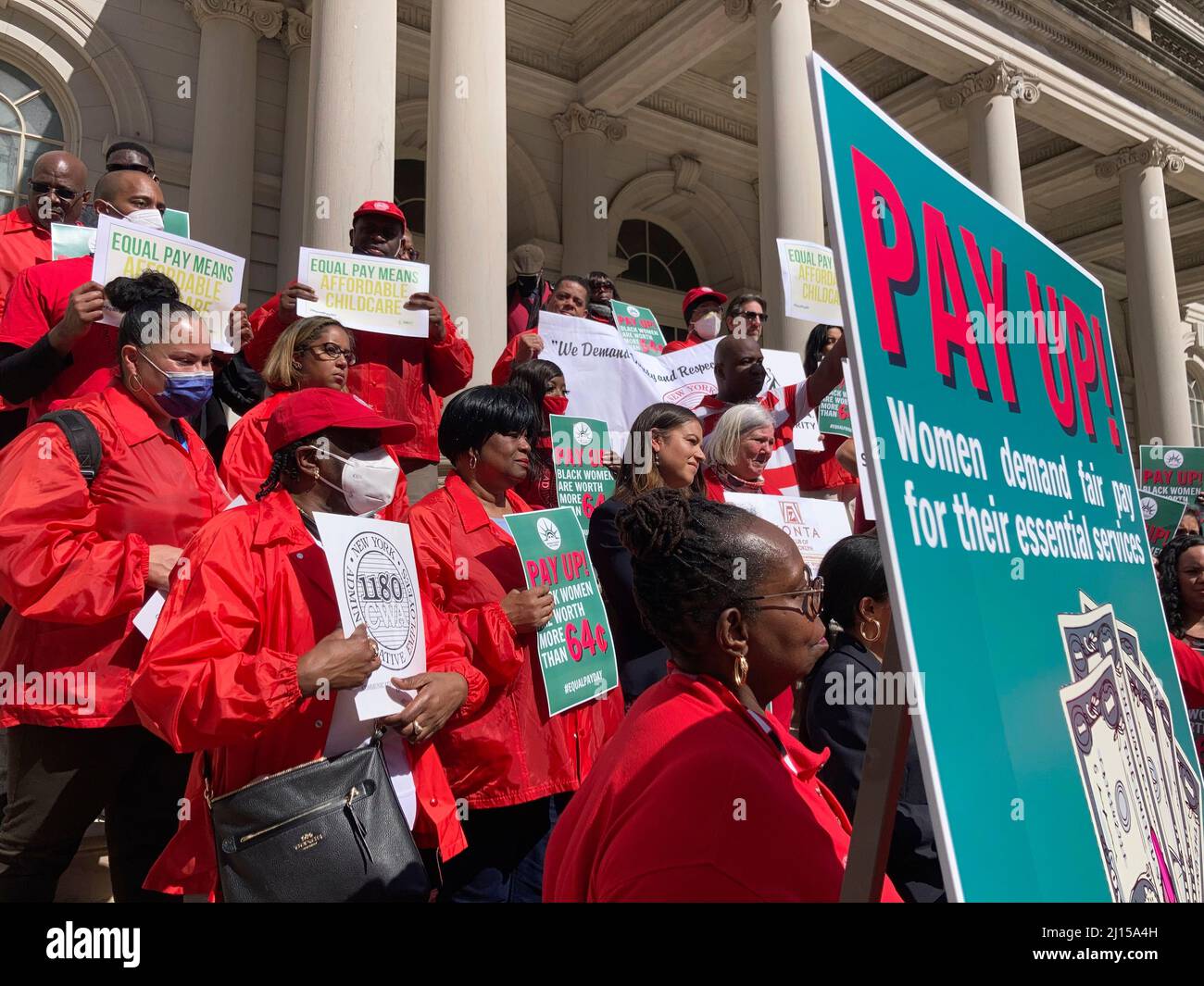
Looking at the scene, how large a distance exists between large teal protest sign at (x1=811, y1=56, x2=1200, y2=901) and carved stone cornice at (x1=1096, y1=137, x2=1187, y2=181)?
16760 millimetres

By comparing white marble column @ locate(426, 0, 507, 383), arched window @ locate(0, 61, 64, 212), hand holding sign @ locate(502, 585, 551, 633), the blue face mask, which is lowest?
hand holding sign @ locate(502, 585, 551, 633)

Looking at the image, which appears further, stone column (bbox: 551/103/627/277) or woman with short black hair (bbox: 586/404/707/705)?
stone column (bbox: 551/103/627/277)

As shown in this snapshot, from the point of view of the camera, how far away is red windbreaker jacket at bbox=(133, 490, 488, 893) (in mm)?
2334

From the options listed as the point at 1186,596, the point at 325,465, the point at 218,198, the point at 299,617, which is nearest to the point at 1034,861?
the point at 299,617

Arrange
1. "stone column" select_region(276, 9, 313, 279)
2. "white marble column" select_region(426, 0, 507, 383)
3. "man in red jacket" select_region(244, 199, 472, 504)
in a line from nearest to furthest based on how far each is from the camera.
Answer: "man in red jacket" select_region(244, 199, 472, 504), "white marble column" select_region(426, 0, 507, 383), "stone column" select_region(276, 9, 313, 279)

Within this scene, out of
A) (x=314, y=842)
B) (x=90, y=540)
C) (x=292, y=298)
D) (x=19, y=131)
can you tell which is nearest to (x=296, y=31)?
(x=19, y=131)

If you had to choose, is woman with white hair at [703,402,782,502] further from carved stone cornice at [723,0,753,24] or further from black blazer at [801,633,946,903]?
carved stone cornice at [723,0,753,24]

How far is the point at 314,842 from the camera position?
2318mm

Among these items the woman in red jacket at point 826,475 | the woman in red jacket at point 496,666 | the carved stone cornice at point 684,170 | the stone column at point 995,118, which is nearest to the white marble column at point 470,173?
the woman in red jacket at point 826,475

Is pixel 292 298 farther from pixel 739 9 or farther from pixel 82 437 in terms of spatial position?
pixel 739 9

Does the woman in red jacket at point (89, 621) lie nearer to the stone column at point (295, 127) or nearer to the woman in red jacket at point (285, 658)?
the woman in red jacket at point (285, 658)

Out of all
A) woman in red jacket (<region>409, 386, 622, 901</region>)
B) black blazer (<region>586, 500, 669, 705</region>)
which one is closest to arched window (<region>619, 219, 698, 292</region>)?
black blazer (<region>586, 500, 669, 705</region>)

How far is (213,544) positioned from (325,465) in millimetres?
406

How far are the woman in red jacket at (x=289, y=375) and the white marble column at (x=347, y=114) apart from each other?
341 centimetres
